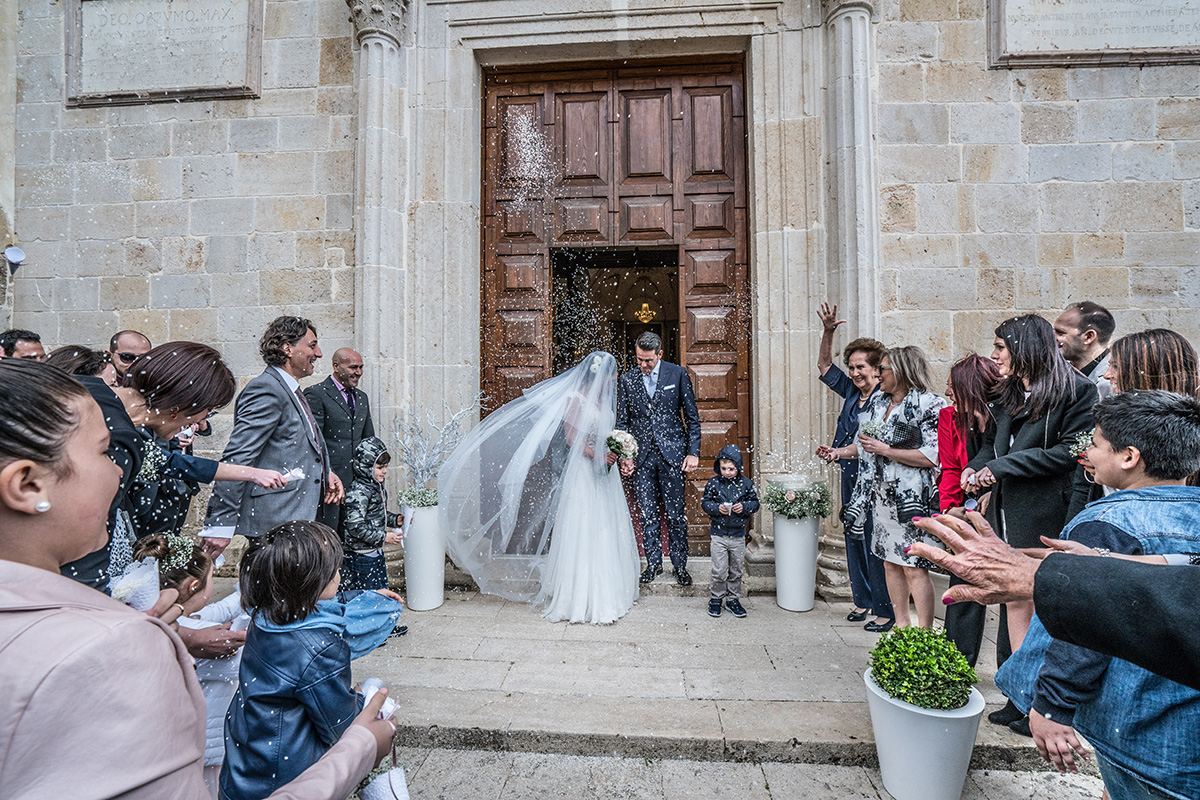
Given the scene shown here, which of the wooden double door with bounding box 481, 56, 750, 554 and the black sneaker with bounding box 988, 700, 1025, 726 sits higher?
the wooden double door with bounding box 481, 56, 750, 554

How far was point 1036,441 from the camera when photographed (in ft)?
9.99

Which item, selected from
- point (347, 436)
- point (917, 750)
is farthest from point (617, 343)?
point (917, 750)

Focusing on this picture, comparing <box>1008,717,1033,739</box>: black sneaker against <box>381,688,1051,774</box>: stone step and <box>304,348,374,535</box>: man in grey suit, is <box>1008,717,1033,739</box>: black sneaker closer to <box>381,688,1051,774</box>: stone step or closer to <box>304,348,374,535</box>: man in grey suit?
<box>381,688,1051,774</box>: stone step

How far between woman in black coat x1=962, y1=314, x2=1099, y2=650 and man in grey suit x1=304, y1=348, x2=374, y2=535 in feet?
13.5

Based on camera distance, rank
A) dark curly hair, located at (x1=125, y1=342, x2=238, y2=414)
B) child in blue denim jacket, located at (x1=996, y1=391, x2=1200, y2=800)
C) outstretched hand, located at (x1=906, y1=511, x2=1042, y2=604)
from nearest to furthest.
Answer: outstretched hand, located at (x1=906, y1=511, x2=1042, y2=604), child in blue denim jacket, located at (x1=996, y1=391, x2=1200, y2=800), dark curly hair, located at (x1=125, y1=342, x2=238, y2=414)

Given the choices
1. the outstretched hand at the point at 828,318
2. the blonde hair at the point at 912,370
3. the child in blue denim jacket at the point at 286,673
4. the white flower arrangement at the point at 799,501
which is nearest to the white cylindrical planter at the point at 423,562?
the white flower arrangement at the point at 799,501

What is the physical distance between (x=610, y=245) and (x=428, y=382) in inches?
87.0

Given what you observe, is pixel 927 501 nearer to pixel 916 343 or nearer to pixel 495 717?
pixel 916 343

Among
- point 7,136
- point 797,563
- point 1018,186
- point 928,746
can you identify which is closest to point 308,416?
point 928,746

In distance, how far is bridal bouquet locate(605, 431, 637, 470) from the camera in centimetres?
489

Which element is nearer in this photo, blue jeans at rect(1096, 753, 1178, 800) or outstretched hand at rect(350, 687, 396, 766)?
outstretched hand at rect(350, 687, 396, 766)

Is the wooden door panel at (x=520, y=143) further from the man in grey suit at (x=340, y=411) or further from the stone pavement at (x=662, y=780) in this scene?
the stone pavement at (x=662, y=780)

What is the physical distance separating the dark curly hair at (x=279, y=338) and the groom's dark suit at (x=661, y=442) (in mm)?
2734

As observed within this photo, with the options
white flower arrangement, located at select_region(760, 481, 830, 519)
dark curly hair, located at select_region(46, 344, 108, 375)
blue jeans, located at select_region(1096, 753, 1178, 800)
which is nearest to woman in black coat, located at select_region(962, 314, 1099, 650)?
blue jeans, located at select_region(1096, 753, 1178, 800)
